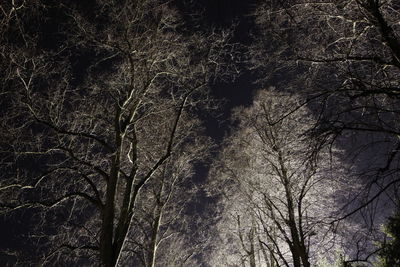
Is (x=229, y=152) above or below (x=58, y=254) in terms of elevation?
above

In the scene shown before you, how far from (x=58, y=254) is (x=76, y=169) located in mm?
2096

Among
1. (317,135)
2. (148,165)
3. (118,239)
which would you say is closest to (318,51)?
(317,135)

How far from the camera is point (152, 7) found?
8.16 metres

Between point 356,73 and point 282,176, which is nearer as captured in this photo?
point 356,73

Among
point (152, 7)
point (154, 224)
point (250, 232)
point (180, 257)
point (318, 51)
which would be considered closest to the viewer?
point (318, 51)

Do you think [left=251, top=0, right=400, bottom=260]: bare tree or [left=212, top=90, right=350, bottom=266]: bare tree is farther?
[left=212, top=90, right=350, bottom=266]: bare tree

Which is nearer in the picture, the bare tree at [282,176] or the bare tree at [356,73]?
the bare tree at [356,73]

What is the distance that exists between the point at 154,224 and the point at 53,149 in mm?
5462

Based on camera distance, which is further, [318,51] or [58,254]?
[58,254]

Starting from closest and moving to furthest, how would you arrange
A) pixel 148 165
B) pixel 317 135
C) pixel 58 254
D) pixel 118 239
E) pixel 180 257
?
pixel 317 135, pixel 118 239, pixel 58 254, pixel 148 165, pixel 180 257

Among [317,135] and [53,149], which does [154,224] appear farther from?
[317,135]

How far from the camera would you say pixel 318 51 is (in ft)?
13.9

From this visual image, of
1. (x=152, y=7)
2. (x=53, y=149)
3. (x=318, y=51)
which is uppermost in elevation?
(x=152, y=7)

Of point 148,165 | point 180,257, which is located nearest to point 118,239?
point 148,165
